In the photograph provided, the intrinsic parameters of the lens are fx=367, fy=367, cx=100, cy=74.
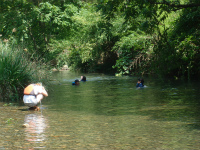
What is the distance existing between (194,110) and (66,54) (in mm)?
31287

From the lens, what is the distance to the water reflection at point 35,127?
26.3ft

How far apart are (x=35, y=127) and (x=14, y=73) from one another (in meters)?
6.25

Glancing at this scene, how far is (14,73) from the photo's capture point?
1516cm

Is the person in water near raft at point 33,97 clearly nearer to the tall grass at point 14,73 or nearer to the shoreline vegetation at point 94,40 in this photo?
the tall grass at point 14,73

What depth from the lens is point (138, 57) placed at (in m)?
32.1

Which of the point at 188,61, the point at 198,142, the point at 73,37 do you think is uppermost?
the point at 73,37

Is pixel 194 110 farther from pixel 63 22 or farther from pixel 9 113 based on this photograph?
pixel 63 22

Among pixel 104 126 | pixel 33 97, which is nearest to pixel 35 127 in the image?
pixel 104 126

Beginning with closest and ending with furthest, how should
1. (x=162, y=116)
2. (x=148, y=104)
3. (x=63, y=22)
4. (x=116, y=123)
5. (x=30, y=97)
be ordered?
(x=116, y=123), (x=162, y=116), (x=30, y=97), (x=148, y=104), (x=63, y=22)

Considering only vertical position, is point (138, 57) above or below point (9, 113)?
above

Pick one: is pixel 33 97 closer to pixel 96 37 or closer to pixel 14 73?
pixel 14 73

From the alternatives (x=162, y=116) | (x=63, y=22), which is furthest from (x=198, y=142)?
(x=63, y=22)

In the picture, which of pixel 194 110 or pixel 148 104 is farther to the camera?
pixel 148 104

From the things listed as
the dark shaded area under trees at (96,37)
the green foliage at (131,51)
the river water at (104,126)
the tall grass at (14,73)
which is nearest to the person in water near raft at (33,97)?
the river water at (104,126)
